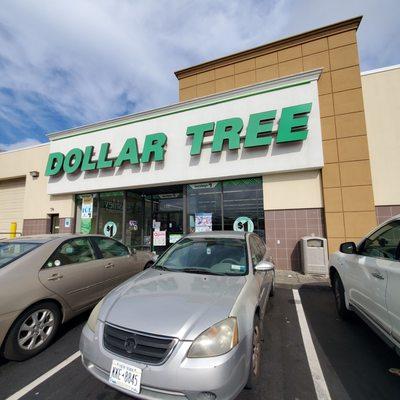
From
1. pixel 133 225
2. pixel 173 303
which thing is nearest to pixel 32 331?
pixel 173 303

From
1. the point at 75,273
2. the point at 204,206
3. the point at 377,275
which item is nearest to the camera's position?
the point at 377,275

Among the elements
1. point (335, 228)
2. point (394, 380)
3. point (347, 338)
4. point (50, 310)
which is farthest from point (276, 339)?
point (335, 228)

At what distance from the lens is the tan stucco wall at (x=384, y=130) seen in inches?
325

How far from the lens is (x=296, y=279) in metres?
7.61

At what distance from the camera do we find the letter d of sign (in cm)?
1268

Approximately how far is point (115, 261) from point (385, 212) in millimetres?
8069

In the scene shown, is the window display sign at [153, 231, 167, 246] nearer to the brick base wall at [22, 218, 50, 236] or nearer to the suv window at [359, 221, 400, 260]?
the brick base wall at [22, 218, 50, 236]

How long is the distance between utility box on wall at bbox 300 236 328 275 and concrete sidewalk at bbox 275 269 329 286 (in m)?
0.20

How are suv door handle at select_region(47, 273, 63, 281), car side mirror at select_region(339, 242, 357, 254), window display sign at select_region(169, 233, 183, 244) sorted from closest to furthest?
1. suv door handle at select_region(47, 273, 63, 281)
2. car side mirror at select_region(339, 242, 357, 254)
3. window display sign at select_region(169, 233, 183, 244)

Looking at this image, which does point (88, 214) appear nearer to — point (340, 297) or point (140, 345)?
point (340, 297)

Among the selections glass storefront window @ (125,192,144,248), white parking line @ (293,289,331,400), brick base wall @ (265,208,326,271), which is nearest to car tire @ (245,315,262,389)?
white parking line @ (293,289,331,400)

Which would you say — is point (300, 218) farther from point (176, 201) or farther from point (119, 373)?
point (119, 373)

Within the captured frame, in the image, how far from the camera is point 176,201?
36.6 feet

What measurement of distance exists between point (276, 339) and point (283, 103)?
26.0ft
